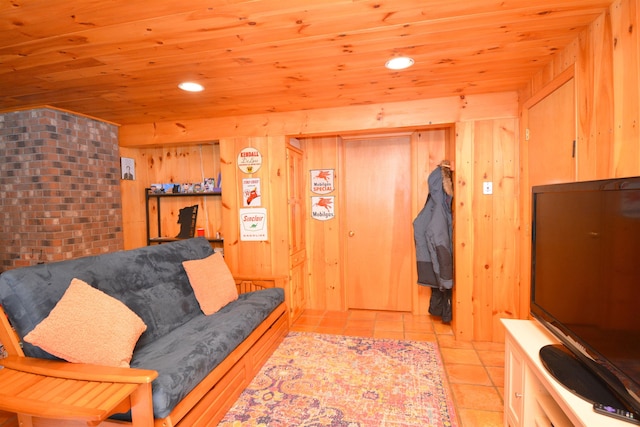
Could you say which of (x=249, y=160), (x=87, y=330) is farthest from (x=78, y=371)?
(x=249, y=160)

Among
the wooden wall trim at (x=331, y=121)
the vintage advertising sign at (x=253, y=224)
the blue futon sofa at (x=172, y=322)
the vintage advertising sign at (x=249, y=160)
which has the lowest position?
the blue futon sofa at (x=172, y=322)

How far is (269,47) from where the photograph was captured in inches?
70.6

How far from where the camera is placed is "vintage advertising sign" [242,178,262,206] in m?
3.23

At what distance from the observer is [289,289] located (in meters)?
3.17

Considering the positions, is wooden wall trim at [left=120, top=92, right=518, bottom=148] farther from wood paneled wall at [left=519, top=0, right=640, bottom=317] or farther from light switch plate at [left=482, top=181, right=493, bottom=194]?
wood paneled wall at [left=519, top=0, right=640, bottom=317]

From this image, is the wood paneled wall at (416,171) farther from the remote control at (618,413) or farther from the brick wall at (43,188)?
the remote control at (618,413)

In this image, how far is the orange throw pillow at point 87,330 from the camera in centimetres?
142

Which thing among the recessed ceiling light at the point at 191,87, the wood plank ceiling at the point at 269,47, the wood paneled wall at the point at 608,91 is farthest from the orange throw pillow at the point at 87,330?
the wood paneled wall at the point at 608,91

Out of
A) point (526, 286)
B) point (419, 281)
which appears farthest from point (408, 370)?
point (526, 286)

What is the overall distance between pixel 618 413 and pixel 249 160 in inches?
120

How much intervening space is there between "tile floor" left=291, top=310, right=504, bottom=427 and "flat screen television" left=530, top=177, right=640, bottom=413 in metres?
0.76

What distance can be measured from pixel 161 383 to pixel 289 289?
1819mm

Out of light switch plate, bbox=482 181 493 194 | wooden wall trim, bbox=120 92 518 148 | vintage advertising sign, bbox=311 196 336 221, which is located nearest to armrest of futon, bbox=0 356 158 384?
wooden wall trim, bbox=120 92 518 148

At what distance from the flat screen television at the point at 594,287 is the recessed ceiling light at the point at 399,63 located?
3.70 ft
